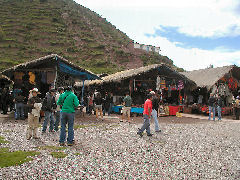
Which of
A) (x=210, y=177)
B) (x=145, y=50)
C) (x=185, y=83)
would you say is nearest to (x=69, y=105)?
(x=210, y=177)

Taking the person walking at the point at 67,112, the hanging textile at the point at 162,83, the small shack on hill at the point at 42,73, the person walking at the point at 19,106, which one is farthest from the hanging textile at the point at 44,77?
the hanging textile at the point at 162,83

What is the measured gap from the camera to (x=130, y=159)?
5848mm

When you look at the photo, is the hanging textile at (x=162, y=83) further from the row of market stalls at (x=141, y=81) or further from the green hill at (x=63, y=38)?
the green hill at (x=63, y=38)

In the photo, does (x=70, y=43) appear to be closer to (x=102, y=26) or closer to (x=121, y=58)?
(x=121, y=58)

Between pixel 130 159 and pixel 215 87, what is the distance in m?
17.6

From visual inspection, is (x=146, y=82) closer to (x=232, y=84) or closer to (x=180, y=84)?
(x=180, y=84)

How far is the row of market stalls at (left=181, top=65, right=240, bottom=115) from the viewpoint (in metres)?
20.8

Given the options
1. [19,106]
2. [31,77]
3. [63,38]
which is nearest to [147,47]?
[63,38]

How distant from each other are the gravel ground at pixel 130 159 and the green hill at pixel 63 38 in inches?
1748

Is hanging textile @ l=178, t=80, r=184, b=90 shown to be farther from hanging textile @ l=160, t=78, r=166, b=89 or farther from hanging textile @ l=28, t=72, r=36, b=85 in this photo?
hanging textile @ l=28, t=72, r=36, b=85

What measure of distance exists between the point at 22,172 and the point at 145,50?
247ft

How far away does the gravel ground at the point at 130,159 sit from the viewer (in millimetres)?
4699

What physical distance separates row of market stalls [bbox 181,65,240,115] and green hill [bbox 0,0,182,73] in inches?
1247

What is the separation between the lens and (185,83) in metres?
21.6
